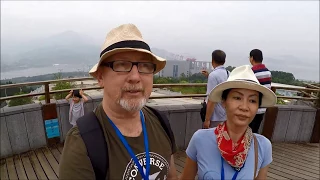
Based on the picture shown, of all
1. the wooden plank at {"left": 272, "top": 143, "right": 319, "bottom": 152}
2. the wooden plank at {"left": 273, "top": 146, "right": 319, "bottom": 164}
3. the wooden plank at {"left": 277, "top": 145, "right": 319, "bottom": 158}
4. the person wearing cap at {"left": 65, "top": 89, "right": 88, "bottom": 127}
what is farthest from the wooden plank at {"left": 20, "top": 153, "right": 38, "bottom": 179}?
the wooden plank at {"left": 277, "top": 145, "right": 319, "bottom": 158}

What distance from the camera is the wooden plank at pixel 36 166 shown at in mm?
3631

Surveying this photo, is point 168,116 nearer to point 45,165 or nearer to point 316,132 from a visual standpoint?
point 45,165

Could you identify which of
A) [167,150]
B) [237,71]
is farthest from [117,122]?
[237,71]

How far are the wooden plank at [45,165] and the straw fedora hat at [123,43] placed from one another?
310cm

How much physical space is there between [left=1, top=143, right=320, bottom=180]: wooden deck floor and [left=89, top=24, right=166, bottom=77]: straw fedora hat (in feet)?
10.3

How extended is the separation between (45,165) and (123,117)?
3387 mm

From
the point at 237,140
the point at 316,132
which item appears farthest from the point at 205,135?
the point at 316,132

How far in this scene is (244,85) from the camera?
5.08 ft

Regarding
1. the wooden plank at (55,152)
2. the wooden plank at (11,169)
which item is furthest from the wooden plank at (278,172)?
the wooden plank at (11,169)

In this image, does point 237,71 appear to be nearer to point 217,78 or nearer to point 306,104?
point 217,78

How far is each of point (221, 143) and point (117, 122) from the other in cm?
78

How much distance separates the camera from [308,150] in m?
5.18

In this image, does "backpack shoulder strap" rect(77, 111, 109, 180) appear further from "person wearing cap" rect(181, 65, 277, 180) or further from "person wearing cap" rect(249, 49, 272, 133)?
"person wearing cap" rect(249, 49, 272, 133)

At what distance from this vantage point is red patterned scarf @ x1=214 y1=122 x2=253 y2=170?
152 cm
